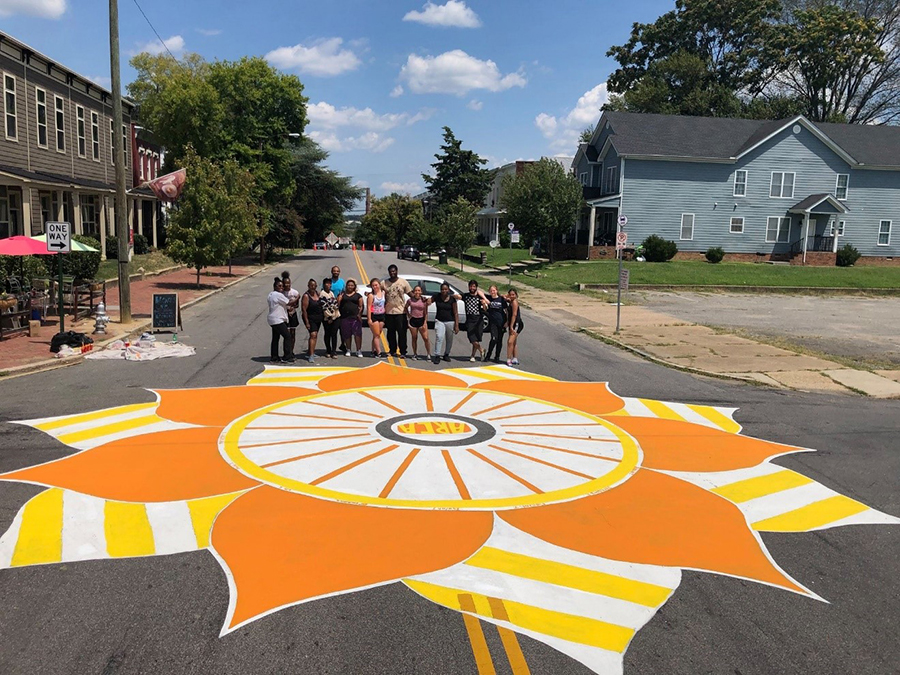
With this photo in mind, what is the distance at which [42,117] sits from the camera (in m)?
29.6

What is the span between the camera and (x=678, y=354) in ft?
55.2

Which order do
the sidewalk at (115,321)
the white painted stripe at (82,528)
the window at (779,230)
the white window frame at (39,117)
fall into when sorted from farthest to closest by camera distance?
the window at (779,230)
the white window frame at (39,117)
the sidewalk at (115,321)
the white painted stripe at (82,528)

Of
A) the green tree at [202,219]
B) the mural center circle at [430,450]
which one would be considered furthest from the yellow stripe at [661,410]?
the green tree at [202,219]

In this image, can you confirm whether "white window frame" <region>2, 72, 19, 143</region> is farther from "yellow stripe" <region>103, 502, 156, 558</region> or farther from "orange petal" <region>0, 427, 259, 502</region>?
"yellow stripe" <region>103, 502, 156, 558</region>

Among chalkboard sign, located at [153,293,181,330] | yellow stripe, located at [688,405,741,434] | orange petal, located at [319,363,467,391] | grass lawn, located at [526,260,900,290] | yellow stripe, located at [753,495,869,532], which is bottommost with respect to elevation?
yellow stripe, located at [753,495,869,532]

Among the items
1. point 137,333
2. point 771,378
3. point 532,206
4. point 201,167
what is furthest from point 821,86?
point 137,333

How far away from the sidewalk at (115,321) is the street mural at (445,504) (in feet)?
14.7

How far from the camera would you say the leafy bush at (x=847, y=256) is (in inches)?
1834

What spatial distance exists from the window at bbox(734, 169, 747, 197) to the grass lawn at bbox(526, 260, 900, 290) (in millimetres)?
5686

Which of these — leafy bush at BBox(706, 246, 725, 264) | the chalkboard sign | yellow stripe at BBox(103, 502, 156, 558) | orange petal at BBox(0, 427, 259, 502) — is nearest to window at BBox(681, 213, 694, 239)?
leafy bush at BBox(706, 246, 725, 264)

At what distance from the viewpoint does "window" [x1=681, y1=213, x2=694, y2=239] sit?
4762cm

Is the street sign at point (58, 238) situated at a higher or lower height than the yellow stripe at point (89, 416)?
higher

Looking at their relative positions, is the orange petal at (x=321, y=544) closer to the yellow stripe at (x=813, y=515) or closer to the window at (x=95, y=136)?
the yellow stripe at (x=813, y=515)

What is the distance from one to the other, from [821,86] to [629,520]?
249 ft
